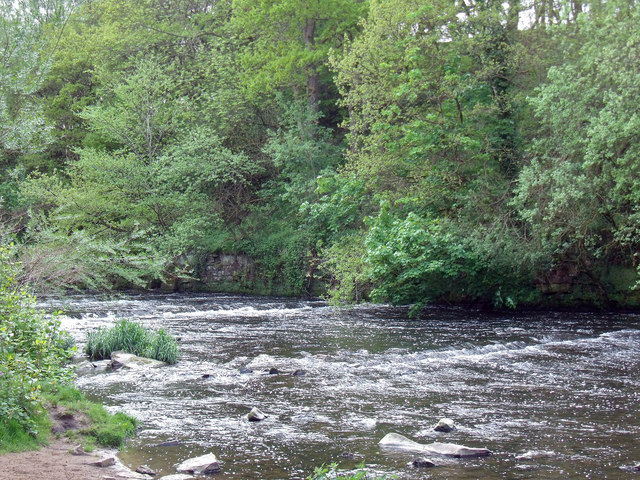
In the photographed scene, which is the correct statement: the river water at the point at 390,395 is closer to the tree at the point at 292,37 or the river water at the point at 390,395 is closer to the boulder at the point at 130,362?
the boulder at the point at 130,362

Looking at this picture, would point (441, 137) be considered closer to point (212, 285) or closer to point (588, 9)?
point (588, 9)

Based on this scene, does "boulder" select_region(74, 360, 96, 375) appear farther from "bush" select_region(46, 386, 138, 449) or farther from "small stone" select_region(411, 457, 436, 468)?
"small stone" select_region(411, 457, 436, 468)

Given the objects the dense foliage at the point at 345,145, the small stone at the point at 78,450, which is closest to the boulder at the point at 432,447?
the small stone at the point at 78,450

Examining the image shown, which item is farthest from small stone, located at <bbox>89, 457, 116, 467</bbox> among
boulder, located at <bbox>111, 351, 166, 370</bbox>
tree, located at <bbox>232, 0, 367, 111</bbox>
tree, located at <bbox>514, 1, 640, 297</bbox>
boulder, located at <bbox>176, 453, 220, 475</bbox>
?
tree, located at <bbox>232, 0, 367, 111</bbox>

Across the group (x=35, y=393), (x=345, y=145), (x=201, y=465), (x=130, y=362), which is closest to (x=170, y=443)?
(x=201, y=465)

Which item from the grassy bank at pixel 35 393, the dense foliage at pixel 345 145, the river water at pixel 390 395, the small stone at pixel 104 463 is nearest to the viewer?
the small stone at pixel 104 463

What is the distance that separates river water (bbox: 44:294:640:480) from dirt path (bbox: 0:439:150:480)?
48 centimetres

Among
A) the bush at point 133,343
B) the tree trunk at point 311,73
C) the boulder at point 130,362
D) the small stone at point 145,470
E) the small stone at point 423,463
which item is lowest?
the small stone at point 145,470

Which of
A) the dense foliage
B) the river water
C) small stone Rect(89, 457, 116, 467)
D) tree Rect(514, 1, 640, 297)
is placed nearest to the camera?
small stone Rect(89, 457, 116, 467)

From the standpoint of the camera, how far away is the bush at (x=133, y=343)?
1495 cm

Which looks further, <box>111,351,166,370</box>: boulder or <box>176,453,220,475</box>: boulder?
<box>111,351,166,370</box>: boulder

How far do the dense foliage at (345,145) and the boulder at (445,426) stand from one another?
738 cm

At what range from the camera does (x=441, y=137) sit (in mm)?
24703

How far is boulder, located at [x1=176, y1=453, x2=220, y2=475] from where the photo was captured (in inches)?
307
